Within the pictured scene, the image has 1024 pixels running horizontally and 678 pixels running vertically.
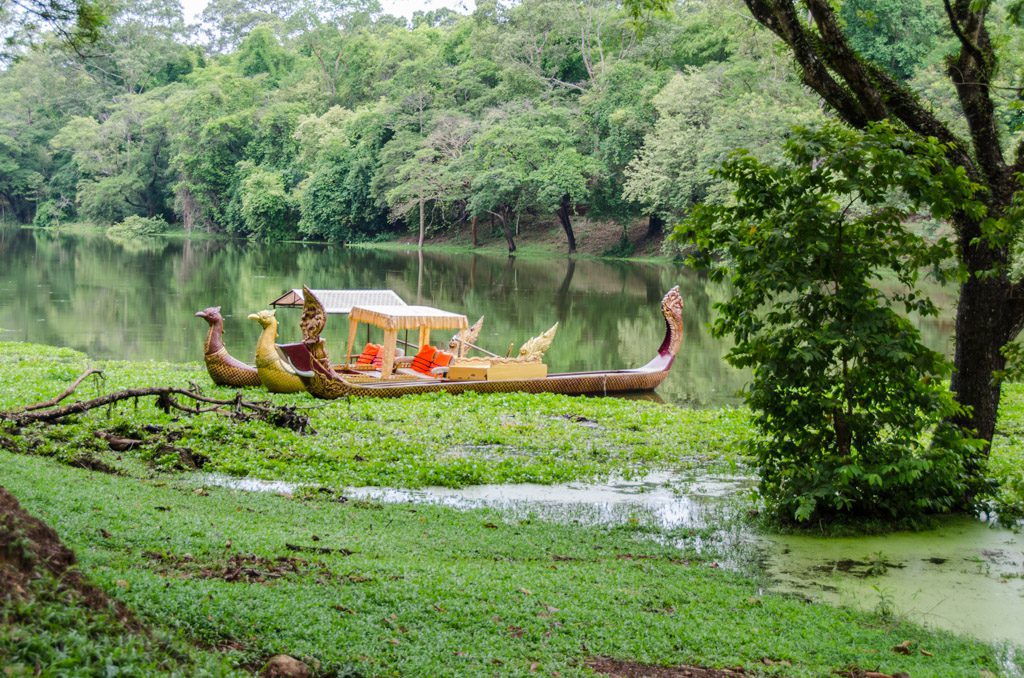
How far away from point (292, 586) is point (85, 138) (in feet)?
258

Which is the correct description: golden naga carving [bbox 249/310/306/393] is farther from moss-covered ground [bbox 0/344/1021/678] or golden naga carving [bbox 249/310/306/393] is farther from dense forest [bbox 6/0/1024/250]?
dense forest [bbox 6/0/1024/250]

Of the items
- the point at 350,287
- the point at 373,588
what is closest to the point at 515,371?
the point at 373,588

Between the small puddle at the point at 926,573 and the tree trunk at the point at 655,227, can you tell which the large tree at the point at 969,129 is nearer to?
the small puddle at the point at 926,573

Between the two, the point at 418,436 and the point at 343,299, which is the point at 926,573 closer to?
the point at 418,436

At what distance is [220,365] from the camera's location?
15656mm

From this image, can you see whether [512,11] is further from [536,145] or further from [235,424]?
[235,424]

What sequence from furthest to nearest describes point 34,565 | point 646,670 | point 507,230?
point 507,230 < point 646,670 < point 34,565

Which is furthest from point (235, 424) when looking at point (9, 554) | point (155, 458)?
point (9, 554)

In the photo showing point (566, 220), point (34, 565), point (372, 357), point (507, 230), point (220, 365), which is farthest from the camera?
point (507, 230)

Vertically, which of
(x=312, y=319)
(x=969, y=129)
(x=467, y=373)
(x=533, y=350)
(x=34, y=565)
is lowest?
(x=467, y=373)

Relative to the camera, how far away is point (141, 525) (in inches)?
255

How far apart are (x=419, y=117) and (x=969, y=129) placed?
55.3 meters

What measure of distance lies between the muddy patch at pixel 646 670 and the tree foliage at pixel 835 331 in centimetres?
329

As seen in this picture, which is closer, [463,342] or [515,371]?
[515,371]
